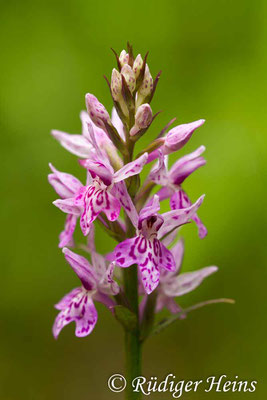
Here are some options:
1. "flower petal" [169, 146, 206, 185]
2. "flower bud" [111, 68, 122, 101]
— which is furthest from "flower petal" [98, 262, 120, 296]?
"flower bud" [111, 68, 122, 101]

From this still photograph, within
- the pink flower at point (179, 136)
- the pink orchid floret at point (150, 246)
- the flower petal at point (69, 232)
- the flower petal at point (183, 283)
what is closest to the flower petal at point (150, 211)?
the pink orchid floret at point (150, 246)

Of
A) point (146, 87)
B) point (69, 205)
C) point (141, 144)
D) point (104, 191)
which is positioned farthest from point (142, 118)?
point (141, 144)

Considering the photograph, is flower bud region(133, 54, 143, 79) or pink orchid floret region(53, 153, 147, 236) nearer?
pink orchid floret region(53, 153, 147, 236)

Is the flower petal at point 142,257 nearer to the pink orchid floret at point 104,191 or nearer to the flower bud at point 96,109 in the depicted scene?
the pink orchid floret at point 104,191

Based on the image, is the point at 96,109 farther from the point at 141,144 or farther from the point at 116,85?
the point at 141,144

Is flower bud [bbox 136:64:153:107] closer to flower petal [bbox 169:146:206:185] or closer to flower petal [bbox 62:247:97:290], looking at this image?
flower petal [bbox 169:146:206:185]

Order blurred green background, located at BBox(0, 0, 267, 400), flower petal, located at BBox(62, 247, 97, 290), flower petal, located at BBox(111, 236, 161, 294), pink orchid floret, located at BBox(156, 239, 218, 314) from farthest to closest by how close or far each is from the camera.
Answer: blurred green background, located at BBox(0, 0, 267, 400) → pink orchid floret, located at BBox(156, 239, 218, 314) → flower petal, located at BBox(62, 247, 97, 290) → flower petal, located at BBox(111, 236, 161, 294)

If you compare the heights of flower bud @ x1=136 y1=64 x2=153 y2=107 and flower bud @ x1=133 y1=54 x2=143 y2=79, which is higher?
flower bud @ x1=133 y1=54 x2=143 y2=79
